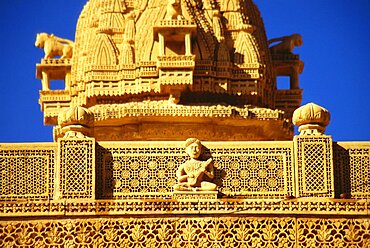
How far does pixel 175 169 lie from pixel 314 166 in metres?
2.67

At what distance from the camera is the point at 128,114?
47.7 m

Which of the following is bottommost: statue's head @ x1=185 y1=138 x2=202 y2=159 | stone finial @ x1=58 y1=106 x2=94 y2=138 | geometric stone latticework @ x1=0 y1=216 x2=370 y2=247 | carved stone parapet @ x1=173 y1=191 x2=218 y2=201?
geometric stone latticework @ x1=0 y1=216 x2=370 y2=247

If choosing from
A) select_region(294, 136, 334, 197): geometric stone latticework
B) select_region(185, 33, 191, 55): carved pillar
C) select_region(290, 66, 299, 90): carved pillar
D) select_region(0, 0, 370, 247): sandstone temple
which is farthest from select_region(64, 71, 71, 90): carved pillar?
select_region(294, 136, 334, 197): geometric stone latticework

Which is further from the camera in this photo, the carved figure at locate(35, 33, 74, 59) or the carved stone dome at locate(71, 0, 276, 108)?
the carved figure at locate(35, 33, 74, 59)

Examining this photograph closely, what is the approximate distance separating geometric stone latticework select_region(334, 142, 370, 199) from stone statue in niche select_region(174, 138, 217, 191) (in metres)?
2.47

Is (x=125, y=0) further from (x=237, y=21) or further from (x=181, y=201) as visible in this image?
(x=181, y=201)

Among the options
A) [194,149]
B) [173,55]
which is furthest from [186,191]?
[173,55]

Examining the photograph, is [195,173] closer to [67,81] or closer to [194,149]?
[194,149]

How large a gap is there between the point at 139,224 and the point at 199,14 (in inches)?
428

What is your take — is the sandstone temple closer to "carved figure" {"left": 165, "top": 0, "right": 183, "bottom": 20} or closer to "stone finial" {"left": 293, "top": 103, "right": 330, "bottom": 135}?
"stone finial" {"left": 293, "top": 103, "right": 330, "bottom": 135}

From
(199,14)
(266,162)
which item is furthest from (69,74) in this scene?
(266,162)

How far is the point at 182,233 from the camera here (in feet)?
129

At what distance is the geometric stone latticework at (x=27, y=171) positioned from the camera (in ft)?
131

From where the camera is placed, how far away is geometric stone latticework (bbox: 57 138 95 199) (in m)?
39.7
